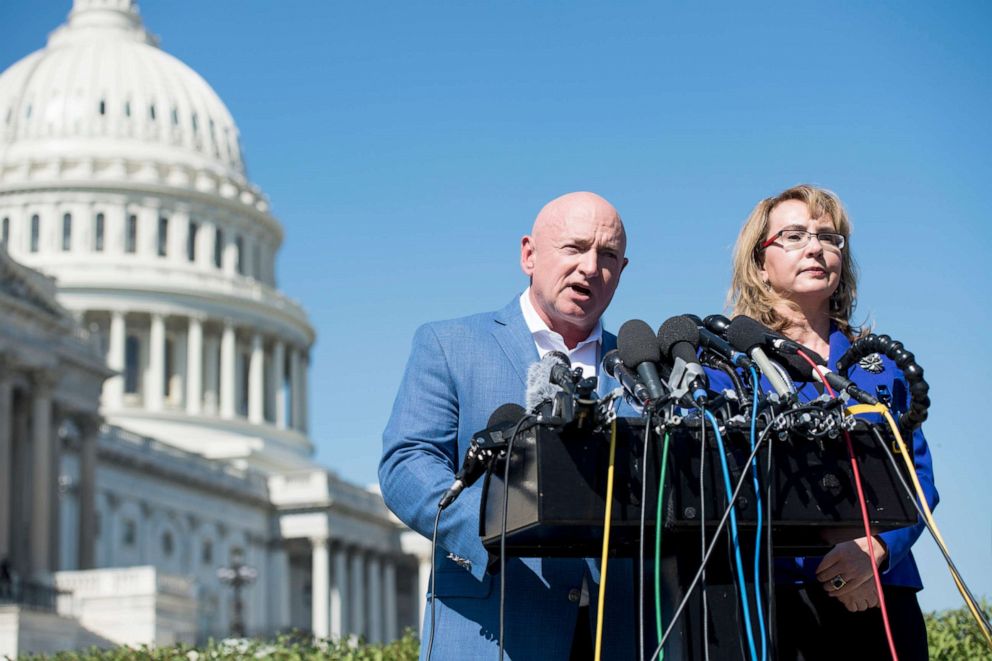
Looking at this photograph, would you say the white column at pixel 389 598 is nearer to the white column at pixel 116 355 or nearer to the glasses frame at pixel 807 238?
the white column at pixel 116 355

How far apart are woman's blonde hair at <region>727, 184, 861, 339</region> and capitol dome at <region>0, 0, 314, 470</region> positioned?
71903mm

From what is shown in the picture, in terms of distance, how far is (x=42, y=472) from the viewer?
44.7m

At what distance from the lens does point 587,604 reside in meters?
5.34

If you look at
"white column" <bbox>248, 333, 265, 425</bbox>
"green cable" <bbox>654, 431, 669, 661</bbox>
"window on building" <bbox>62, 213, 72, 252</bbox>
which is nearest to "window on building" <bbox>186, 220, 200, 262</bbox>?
"white column" <bbox>248, 333, 265, 425</bbox>

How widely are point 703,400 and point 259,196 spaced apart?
8620 centimetres

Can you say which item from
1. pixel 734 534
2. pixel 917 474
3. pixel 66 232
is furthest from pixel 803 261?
pixel 66 232

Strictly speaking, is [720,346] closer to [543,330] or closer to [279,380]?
[543,330]

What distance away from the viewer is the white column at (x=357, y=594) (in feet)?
260

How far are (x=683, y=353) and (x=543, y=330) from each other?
117cm

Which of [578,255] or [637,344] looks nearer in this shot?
[637,344]

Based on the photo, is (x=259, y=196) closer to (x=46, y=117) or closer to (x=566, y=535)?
(x=46, y=117)

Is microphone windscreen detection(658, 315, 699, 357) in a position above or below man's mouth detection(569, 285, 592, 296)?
below

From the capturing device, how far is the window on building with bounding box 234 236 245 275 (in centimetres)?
8700

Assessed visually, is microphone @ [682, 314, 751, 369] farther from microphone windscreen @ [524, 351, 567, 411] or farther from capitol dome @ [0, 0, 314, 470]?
capitol dome @ [0, 0, 314, 470]
